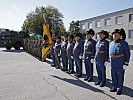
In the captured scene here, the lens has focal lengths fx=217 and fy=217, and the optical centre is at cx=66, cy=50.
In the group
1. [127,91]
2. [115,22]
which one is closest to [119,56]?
[127,91]

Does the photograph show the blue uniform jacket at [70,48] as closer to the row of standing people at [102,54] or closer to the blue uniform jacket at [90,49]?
the row of standing people at [102,54]

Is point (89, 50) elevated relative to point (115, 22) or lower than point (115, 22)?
lower

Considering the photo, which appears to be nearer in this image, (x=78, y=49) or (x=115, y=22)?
(x=78, y=49)

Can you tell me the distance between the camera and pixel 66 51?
964cm

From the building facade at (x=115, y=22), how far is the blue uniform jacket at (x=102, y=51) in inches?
1251

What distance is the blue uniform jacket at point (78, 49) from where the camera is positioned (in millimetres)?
8164

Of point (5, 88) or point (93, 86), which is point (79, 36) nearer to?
point (93, 86)

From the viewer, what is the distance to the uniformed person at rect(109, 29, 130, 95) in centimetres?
586

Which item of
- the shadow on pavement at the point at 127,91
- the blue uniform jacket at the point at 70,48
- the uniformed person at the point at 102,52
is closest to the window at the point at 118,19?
the blue uniform jacket at the point at 70,48

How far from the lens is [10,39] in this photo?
25.0 metres

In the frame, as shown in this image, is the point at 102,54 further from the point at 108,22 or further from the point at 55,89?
the point at 108,22

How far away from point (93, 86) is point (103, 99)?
54.1 inches

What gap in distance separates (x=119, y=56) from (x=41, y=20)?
180 ft

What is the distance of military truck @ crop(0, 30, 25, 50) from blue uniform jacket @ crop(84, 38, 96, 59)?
18.9 meters
